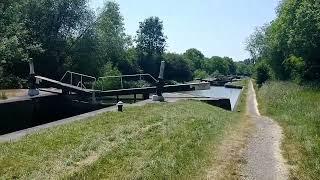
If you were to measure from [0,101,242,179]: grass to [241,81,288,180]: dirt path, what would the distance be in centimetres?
100

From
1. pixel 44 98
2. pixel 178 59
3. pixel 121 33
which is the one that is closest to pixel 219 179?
pixel 44 98

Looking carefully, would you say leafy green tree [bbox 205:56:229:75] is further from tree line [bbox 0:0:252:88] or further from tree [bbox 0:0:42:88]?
tree [bbox 0:0:42:88]

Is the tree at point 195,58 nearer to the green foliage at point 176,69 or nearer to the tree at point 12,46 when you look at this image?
the green foliage at point 176,69

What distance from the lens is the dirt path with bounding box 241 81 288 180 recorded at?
10.4 meters

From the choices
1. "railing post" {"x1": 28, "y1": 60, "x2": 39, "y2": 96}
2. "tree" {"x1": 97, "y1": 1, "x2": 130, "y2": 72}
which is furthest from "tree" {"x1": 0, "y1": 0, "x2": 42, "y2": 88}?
"tree" {"x1": 97, "y1": 1, "x2": 130, "y2": 72}

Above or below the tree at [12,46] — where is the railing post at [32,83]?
below

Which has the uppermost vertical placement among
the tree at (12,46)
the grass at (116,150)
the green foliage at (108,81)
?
the tree at (12,46)

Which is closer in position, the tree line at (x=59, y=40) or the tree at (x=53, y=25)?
the tree line at (x=59, y=40)

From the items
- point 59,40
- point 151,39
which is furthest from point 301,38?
point 151,39

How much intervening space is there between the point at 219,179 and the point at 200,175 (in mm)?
423

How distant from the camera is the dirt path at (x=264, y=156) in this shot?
34.3ft

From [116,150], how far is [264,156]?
403cm

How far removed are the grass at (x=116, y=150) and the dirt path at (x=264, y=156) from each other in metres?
1.00

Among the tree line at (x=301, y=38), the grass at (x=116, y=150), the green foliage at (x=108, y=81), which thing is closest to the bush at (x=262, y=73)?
the tree line at (x=301, y=38)
